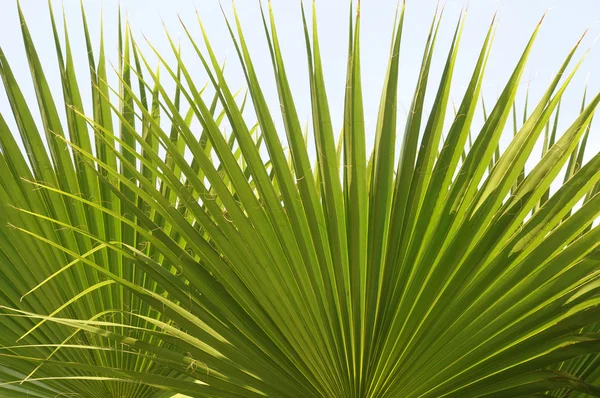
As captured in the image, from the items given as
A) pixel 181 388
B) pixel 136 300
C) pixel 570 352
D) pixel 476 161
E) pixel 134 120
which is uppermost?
pixel 134 120

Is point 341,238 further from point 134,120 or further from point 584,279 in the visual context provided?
point 134,120

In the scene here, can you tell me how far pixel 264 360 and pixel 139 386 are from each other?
1.88ft

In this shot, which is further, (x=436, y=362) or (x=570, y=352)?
(x=436, y=362)

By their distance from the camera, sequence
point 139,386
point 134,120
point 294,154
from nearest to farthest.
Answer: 1. point 294,154
2. point 139,386
3. point 134,120

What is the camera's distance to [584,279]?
146 centimetres

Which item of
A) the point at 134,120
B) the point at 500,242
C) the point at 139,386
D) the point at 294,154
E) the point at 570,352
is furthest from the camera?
the point at 134,120

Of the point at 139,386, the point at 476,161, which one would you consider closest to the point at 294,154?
the point at 476,161

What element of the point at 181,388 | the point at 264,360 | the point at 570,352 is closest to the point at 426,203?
the point at 570,352

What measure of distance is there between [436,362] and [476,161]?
496 millimetres

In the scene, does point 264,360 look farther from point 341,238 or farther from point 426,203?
point 426,203

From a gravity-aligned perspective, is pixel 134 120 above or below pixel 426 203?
above

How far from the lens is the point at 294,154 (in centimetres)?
162

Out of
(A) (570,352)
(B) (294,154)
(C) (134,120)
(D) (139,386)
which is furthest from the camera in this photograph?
(C) (134,120)

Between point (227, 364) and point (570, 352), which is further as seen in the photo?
point (227, 364)
